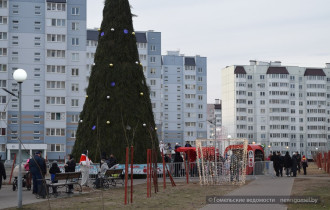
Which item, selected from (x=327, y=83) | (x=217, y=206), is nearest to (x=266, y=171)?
(x=217, y=206)

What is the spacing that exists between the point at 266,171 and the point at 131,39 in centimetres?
1454

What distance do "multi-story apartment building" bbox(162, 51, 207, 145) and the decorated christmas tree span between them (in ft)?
329

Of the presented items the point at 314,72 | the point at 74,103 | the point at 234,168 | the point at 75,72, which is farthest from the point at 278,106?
the point at 234,168

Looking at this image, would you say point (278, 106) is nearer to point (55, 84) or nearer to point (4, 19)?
point (55, 84)

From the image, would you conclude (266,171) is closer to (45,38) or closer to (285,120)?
(45,38)

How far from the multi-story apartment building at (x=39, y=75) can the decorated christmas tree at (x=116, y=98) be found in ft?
173

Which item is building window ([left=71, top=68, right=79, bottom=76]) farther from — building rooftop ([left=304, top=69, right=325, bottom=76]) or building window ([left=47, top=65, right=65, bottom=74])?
building rooftop ([left=304, top=69, right=325, bottom=76])

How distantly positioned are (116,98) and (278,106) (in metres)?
135

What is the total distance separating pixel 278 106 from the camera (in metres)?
164

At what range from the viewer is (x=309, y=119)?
169 m

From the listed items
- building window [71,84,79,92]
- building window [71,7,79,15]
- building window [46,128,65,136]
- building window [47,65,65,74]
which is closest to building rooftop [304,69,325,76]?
building window [71,7,79,15]

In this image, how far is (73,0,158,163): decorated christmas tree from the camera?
33.1 meters

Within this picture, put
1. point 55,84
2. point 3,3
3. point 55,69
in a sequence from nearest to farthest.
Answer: point 3,3 → point 55,84 → point 55,69

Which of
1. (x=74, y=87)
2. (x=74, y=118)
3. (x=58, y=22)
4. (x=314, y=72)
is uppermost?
(x=314, y=72)
